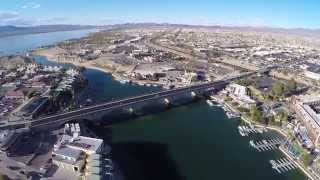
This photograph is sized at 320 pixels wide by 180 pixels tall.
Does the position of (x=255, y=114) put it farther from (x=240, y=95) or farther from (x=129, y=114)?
(x=129, y=114)

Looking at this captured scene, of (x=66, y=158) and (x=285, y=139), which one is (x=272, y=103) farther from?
(x=66, y=158)

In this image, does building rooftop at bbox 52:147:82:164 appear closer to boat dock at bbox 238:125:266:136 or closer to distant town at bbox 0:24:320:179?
distant town at bbox 0:24:320:179

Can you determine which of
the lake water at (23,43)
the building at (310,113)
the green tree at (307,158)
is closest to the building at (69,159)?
the green tree at (307,158)

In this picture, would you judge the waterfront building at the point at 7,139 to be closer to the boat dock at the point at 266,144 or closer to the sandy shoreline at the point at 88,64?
the boat dock at the point at 266,144

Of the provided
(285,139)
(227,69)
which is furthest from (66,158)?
(227,69)

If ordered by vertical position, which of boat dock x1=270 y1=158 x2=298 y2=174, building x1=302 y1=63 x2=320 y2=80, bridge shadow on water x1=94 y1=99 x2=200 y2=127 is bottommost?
boat dock x1=270 y1=158 x2=298 y2=174

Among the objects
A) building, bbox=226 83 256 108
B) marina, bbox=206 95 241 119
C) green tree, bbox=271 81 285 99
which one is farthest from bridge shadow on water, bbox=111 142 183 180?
green tree, bbox=271 81 285 99

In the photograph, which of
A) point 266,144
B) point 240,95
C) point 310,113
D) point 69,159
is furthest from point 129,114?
point 310,113
